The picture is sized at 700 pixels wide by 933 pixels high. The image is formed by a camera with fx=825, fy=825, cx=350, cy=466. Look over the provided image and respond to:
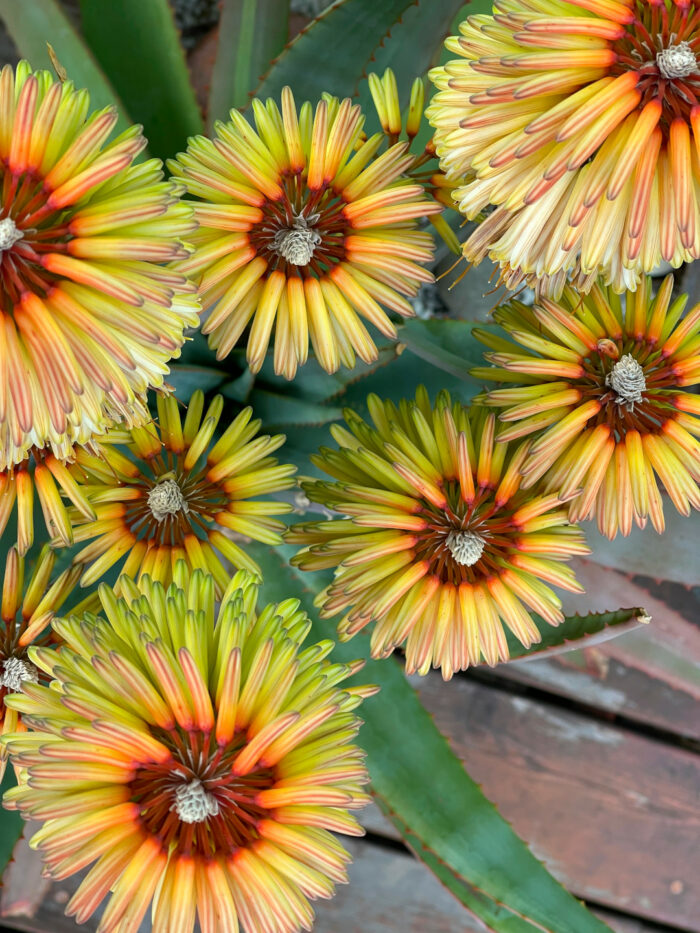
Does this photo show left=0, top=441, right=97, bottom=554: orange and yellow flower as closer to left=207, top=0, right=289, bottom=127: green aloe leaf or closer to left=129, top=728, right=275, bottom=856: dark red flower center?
left=129, top=728, right=275, bottom=856: dark red flower center


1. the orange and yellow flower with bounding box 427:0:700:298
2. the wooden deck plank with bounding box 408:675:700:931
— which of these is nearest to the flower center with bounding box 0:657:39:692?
the orange and yellow flower with bounding box 427:0:700:298

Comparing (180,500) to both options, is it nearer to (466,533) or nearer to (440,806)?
(466,533)

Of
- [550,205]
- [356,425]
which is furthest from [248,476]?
[550,205]

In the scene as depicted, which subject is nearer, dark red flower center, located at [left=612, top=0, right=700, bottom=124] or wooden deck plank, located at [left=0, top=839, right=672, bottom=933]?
dark red flower center, located at [left=612, top=0, right=700, bottom=124]

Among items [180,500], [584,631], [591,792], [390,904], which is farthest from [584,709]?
[180,500]

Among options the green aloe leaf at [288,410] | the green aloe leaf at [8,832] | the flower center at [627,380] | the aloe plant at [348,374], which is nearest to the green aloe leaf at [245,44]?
the aloe plant at [348,374]

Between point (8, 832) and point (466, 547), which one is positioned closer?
point (466, 547)
